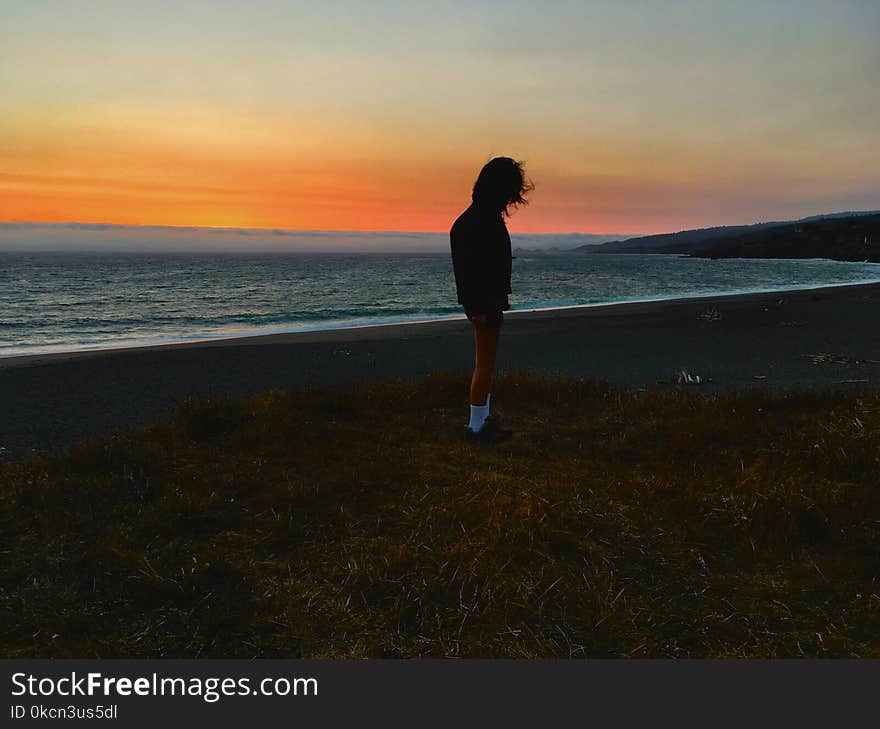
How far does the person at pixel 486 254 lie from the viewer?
5.00 metres

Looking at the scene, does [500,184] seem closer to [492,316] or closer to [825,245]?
[492,316]

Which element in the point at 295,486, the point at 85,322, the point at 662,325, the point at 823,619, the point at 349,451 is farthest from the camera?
the point at 85,322

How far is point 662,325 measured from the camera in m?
15.7

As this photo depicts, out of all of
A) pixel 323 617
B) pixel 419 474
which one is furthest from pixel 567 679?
pixel 419 474

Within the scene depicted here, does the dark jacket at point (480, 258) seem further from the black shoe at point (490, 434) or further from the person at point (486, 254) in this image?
the black shoe at point (490, 434)

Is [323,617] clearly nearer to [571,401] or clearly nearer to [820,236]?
[571,401]

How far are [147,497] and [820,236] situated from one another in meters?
140

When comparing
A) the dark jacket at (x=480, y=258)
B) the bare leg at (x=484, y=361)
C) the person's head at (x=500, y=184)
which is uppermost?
the person's head at (x=500, y=184)

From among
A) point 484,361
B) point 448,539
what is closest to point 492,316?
point 484,361

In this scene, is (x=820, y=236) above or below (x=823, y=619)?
above

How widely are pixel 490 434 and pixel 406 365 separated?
5154 mm

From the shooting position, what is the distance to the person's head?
503 centimetres

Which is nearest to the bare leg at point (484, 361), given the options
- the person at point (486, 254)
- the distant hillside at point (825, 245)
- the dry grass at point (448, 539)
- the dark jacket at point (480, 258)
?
the person at point (486, 254)

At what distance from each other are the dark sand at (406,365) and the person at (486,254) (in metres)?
1.12
